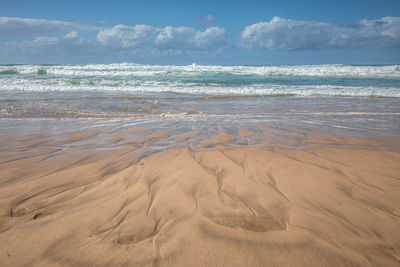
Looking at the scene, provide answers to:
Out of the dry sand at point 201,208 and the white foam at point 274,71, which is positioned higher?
the white foam at point 274,71

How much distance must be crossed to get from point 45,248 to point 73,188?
2.99 ft

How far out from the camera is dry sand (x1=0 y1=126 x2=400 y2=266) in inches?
63.0

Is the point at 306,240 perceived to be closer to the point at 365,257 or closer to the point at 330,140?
the point at 365,257

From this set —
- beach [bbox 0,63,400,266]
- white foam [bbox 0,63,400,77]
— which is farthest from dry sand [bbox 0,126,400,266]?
white foam [bbox 0,63,400,77]

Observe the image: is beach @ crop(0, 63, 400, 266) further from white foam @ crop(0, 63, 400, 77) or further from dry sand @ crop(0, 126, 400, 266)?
white foam @ crop(0, 63, 400, 77)

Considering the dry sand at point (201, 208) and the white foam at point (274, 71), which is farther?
the white foam at point (274, 71)

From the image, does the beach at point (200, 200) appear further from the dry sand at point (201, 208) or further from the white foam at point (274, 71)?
the white foam at point (274, 71)

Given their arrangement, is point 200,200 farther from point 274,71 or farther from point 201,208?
point 274,71

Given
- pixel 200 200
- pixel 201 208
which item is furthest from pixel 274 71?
pixel 201 208

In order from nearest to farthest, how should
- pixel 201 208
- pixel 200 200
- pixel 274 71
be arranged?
pixel 201 208 < pixel 200 200 < pixel 274 71

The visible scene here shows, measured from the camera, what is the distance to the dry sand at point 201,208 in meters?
1.60

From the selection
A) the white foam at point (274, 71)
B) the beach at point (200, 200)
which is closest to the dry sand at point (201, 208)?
the beach at point (200, 200)

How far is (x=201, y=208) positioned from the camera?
2.10m

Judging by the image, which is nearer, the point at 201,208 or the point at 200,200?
the point at 201,208
